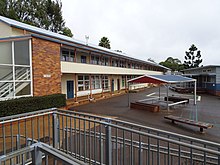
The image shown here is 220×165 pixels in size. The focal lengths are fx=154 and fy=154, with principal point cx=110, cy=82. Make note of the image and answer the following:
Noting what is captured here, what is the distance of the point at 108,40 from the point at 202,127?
4308 centimetres

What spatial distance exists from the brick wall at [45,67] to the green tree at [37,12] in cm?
2015

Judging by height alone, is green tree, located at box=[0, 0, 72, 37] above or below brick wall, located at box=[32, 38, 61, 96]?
above

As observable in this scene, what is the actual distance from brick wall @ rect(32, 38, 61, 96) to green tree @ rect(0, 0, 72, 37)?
66.1ft

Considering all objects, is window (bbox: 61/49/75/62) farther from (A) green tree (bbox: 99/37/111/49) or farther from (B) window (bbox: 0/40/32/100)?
(A) green tree (bbox: 99/37/111/49)

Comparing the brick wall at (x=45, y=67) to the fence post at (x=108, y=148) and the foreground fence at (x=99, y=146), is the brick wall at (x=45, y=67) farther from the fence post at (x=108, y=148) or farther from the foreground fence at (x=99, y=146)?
the fence post at (x=108, y=148)

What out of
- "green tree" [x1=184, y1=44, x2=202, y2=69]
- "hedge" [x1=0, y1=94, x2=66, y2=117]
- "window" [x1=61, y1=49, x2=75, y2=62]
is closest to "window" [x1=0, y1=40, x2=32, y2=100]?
"hedge" [x1=0, y1=94, x2=66, y2=117]

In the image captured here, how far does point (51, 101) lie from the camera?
1071cm

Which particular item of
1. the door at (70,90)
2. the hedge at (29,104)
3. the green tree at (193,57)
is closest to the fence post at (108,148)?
the hedge at (29,104)

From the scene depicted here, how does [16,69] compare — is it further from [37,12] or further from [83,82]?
[37,12]

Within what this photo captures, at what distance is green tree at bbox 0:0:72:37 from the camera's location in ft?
87.8

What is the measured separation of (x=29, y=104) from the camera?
932 centimetres

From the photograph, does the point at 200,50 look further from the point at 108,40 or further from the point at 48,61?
the point at 48,61

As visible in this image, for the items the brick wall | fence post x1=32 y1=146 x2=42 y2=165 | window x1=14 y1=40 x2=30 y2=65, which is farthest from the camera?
the brick wall

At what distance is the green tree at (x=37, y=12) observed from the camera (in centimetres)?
2675
